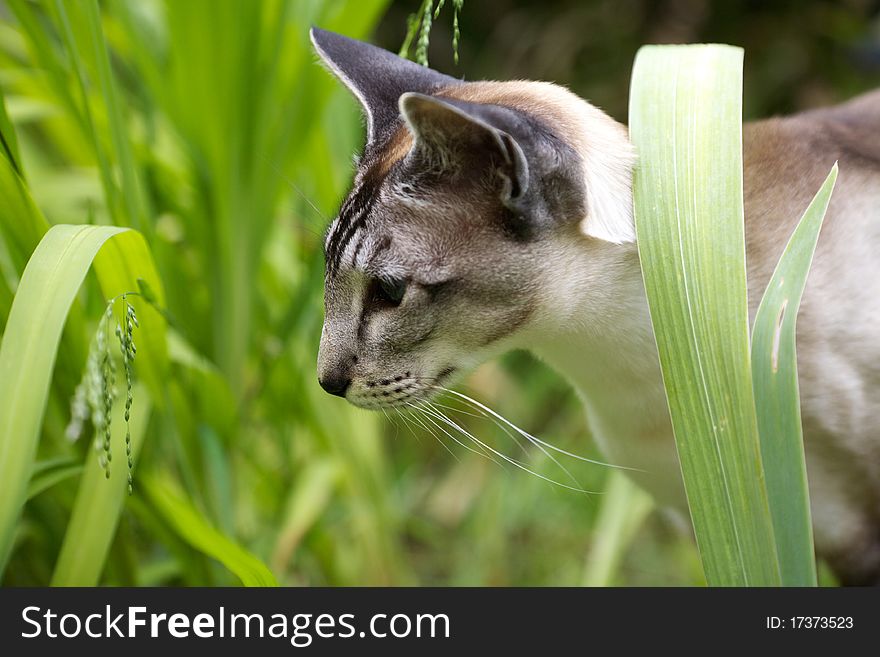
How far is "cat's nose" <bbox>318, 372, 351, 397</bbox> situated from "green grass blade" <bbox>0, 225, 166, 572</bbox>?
298 millimetres

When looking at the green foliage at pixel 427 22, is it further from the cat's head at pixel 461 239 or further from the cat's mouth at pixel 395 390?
the cat's mouth at pixel 395 390

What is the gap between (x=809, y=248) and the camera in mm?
908

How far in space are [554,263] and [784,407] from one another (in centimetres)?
30

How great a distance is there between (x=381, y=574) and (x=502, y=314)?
96cm

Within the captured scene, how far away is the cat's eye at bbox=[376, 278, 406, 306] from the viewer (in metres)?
1.04

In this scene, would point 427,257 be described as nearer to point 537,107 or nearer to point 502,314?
point 502,314

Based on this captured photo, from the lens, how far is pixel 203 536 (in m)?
1.21

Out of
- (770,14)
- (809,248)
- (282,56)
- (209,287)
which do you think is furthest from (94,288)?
(770,14)

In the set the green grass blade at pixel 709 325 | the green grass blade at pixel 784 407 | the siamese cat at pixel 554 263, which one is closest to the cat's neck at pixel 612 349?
the siamese cat at pixel 554 263

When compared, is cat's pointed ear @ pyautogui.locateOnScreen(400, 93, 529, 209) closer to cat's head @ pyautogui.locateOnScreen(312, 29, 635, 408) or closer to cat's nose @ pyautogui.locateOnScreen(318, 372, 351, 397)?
cat's head @ pyautogui.locateOnScreen(312, 29, 635, 408)

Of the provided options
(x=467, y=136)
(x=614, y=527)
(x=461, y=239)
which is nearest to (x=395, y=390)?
(x=461, y=239)

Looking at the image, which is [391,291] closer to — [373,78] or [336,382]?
[336,382]

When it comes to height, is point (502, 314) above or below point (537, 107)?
below

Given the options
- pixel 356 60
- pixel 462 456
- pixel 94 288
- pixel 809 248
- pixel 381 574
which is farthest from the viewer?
pixel 462 456
